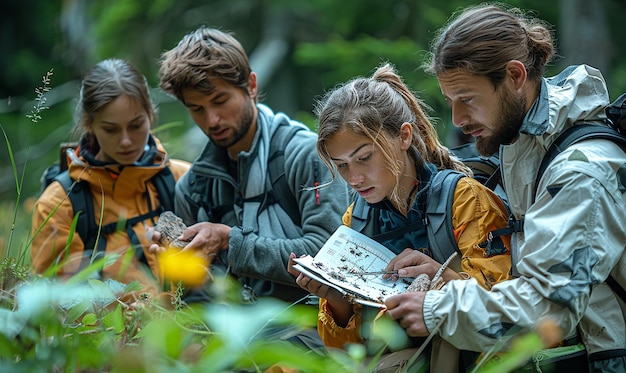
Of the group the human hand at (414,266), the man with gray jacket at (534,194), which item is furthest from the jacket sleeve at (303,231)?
the man with gray jacket at (534,194)

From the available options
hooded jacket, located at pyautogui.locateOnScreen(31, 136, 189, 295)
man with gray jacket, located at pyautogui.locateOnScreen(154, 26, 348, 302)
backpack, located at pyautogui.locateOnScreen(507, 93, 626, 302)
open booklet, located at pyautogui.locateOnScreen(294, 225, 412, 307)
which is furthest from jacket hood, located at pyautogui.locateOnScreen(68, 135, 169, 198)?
backpack, located at pyautogui.locateOnScreen(507, 93, 626, 302)

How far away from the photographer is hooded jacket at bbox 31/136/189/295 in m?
4.61

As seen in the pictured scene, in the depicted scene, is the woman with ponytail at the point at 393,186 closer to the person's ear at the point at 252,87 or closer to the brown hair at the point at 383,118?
the brown hair at the point at 383,118

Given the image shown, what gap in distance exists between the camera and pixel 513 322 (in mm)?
2586

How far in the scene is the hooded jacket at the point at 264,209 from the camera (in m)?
3.98

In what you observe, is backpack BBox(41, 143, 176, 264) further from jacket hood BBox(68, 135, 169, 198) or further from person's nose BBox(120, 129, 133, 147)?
person's nose BBox(120, 129, 133, 147)

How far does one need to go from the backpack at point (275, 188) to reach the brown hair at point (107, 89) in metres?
0.71

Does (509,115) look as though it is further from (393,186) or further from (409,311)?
(409,311)

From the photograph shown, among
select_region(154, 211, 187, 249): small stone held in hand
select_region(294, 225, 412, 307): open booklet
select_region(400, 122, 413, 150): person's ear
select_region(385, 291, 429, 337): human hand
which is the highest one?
select_region(400, 122, 413, 150): person's ear

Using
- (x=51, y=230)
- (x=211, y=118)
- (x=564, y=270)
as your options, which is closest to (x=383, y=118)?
(x=564, y=270)

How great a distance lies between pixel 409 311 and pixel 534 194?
2.07ft

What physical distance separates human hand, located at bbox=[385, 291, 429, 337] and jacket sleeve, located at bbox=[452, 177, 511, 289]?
29 cm

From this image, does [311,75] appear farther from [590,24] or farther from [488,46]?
[488,46]

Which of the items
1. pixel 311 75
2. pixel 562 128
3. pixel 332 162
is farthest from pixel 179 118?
pixel 562 128
